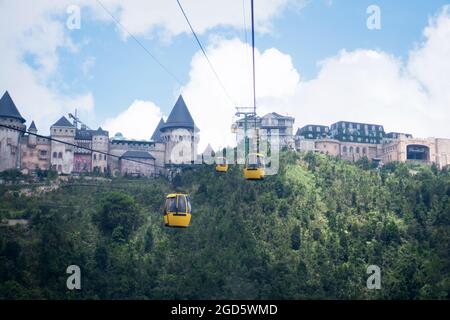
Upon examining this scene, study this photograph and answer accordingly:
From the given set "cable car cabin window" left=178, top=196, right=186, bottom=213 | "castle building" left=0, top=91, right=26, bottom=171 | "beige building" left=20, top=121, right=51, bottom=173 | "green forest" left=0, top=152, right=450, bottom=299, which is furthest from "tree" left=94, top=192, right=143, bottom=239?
"cable car cabin window" left=178, top=196, right=186, bottom=213

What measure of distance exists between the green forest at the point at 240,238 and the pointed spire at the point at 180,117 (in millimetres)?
18823

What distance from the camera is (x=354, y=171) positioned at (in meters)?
83.2

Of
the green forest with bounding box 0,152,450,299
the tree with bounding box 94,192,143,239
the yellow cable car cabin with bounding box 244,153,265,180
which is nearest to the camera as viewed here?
the yellow cable car cabin with bounding box 244,153,265,180

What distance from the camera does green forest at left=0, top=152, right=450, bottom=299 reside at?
59250 mm

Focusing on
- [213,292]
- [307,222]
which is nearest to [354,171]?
[307,222]

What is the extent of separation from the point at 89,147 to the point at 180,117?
15.7m

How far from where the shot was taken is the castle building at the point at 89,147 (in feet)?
299

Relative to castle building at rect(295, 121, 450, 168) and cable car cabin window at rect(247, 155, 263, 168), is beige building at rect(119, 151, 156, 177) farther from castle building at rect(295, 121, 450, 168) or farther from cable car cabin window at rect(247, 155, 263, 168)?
cable car cabin window at rect(247, 155, 263, 168)

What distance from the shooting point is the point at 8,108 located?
317ft
